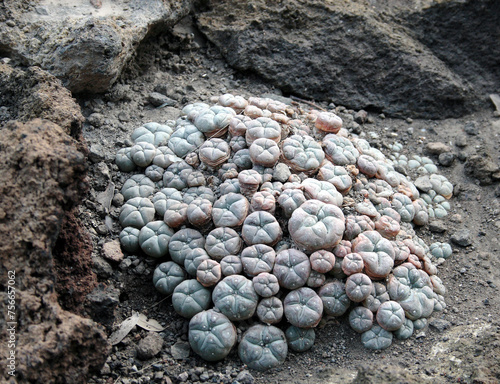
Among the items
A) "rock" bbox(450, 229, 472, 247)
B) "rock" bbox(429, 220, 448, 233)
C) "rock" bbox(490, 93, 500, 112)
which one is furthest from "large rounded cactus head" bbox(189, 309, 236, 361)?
"rock" bbox(490, 93, 500, 112)

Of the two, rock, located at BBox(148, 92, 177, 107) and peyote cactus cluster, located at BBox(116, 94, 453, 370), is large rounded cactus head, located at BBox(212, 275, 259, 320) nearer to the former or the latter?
peyote cactus cluster, located at BBox(116, 94, 453, 370)

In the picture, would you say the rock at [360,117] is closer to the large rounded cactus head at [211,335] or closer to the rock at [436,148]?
the rock at [436,148]

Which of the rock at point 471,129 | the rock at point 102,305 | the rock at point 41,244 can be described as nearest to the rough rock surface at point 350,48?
the rock at point 471,129

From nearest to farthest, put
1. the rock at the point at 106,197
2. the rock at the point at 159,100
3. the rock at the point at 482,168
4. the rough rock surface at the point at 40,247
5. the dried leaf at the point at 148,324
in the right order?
the rough rock surface at the point at 40,247, the dried leaf at the point at 148,324, the rock at the point at 106,197, the rock at the point at 159,100, the rock at the point at 482,168

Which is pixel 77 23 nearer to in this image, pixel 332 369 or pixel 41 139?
pixel 41 139

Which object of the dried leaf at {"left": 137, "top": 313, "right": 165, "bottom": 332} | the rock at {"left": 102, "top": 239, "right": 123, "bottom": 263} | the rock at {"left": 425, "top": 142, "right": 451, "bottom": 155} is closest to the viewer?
the dried leaf at {"left": 137, "top": 313, "right": 165, "bottom": 332}

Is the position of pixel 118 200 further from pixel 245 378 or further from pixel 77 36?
pixel 245 378
